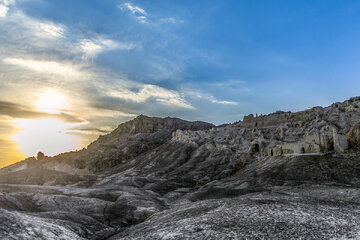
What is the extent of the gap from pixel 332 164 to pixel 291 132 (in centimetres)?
5463

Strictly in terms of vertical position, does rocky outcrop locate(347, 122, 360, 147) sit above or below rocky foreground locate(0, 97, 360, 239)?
above

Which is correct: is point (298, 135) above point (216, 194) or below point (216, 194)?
above

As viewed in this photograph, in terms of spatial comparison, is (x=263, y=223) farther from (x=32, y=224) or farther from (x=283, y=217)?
(x=32, y=224)

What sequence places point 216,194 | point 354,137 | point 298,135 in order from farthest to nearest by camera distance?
point 298,135 < point 354,137 < point 216,194

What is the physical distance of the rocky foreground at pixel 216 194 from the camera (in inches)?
941

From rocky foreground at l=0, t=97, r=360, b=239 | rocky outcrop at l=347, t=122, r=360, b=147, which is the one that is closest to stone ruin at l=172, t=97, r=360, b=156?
rocky outcrop at l=347, t=122, r=360, b=147

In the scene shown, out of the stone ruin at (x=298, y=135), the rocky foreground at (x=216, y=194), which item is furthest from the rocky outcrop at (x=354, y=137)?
the rocky foreground at (x=216, y=194)

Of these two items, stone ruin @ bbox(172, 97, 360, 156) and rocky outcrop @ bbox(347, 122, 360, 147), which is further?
stone ruin @ bbox(172, 97, 360, 156)

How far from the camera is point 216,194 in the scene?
52562 millimetres

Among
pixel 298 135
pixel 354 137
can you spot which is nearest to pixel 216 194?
pixel 354 137

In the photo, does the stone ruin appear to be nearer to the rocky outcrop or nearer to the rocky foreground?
the rocky outcrop

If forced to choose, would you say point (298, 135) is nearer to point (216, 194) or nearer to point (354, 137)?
point (354, 137)

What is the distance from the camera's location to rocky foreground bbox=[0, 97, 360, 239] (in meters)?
23.9

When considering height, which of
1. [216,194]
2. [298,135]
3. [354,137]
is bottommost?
[216,194]
